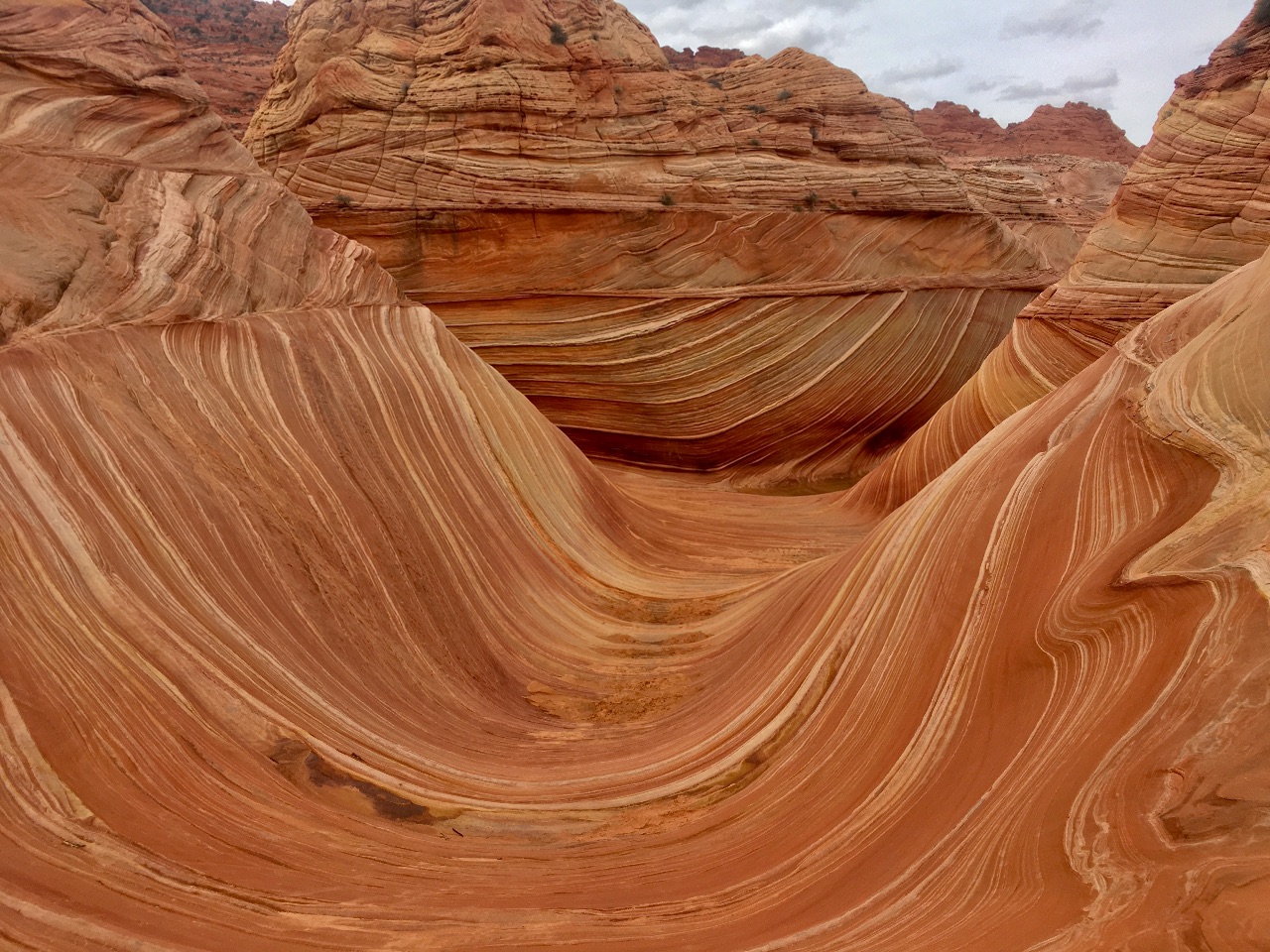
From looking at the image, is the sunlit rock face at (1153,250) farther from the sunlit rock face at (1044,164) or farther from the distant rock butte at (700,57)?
the distant rock butte at (700,57)

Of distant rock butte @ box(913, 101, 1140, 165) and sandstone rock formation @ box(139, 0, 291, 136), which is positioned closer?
sandstone rock formation @ box(139, 0, 291, 136)

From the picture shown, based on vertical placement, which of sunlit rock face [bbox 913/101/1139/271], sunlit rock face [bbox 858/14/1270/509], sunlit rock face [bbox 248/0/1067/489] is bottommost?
sunlit rock face [bbox 858/14/1270/509]

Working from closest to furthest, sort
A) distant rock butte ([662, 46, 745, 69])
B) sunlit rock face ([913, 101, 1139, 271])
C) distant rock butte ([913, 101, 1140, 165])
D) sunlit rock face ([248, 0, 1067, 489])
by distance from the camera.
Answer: sunlit rock face ([248, 0, 1067, 489])
sunlit rock face ([913, 101, 1139, 271])
distant rock butte ([662, 46, 745, 69])
distant rock butte ([913, 101, 1140, 165])

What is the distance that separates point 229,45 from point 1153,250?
2333 centimetres

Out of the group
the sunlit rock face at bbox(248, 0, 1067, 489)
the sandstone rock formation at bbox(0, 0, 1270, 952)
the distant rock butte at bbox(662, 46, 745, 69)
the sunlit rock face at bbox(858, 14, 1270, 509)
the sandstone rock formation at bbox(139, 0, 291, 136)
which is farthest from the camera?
the distant rock butte at bbox(662, 46, 745, 69)

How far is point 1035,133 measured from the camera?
94.2ft

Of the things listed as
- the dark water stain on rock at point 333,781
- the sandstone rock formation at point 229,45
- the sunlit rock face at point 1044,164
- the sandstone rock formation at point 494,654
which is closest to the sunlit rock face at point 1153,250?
the sandstone rock formation at point 494,654

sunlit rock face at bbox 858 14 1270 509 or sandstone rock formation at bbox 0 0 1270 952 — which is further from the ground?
sunlit rock face at bbox 858 14 1270 509

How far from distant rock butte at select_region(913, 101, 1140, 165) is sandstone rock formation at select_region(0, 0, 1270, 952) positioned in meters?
25.0

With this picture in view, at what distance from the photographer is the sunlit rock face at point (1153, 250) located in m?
7.75

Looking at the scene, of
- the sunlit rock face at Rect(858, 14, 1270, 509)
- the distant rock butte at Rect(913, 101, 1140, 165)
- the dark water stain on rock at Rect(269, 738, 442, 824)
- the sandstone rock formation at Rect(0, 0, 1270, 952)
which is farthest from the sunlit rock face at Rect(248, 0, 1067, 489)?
the distant rock butte at Rect(913, 101, 1140, 165)

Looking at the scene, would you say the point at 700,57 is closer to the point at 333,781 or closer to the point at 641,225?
the point at 641,225

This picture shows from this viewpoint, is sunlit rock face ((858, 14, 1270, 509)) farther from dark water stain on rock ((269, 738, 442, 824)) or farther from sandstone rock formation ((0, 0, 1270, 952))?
dark water stain on rock ((269, 738, 442, 824))

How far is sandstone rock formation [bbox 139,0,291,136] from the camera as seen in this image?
18031mm
